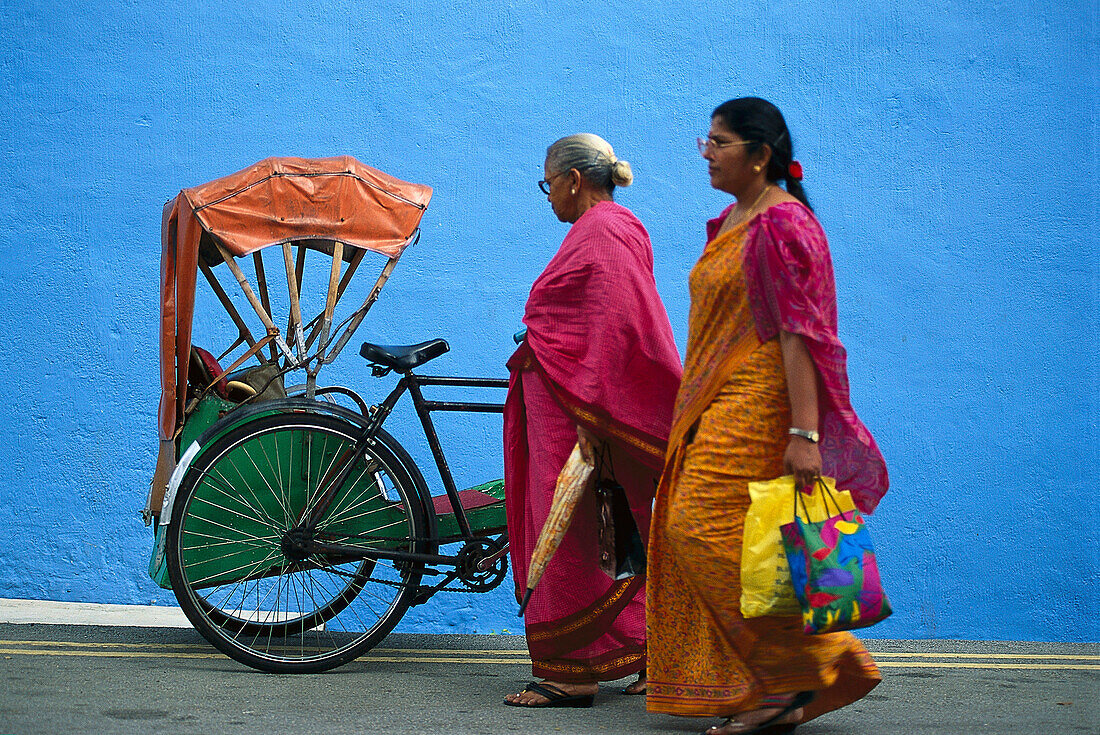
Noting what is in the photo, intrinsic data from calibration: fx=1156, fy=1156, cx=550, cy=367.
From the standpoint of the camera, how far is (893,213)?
5.78 m

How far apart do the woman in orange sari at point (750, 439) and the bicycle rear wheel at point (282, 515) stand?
1.28 metres

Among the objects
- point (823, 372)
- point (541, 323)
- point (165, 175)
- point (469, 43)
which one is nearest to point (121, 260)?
point (165, 175)

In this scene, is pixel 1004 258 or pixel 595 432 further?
pixel 1004 258

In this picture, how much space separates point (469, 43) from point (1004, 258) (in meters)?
2.87

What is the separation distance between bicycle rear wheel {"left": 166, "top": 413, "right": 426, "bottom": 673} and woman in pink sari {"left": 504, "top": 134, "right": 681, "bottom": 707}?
583mm

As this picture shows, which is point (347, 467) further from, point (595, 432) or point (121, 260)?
point (121, 260)

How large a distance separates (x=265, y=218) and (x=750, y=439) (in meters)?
2.00

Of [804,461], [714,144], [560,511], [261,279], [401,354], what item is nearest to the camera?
[804,461]

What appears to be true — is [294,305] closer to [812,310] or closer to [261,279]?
[261,279]

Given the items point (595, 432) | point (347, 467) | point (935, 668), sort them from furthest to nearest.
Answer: point (935, 668), point (347, 467), point (595, 432)

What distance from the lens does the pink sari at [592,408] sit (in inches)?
139

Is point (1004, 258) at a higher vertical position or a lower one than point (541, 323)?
higher

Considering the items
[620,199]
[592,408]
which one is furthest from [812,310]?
[620,199]

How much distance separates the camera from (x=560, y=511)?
11.3 ft
